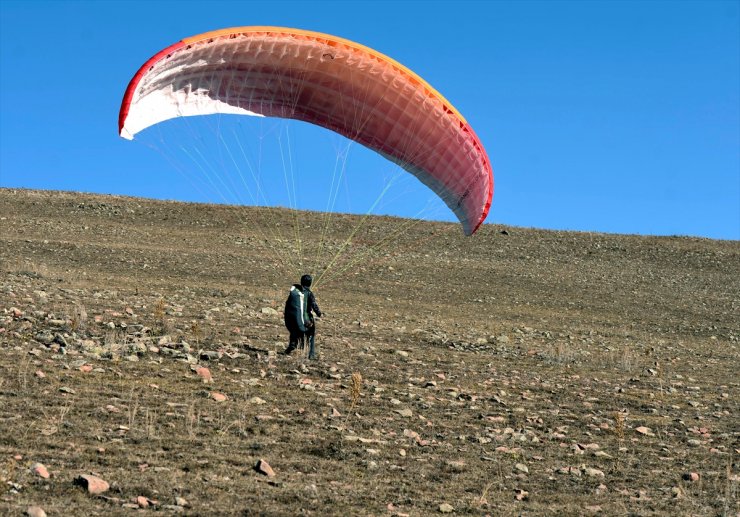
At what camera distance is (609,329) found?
90.8ft

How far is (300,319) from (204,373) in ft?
9.98

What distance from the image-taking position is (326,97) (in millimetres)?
17312

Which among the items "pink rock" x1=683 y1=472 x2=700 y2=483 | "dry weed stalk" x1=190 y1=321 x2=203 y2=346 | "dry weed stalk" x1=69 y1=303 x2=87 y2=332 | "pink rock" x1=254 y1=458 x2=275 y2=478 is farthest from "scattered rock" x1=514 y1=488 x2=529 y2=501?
"dry weed stalk" x1=69 y1=303 x2=87 y2=332

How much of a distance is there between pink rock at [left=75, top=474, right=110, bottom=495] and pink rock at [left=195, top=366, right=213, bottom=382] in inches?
178

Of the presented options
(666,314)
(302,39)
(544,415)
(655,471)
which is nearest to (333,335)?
(302,39)

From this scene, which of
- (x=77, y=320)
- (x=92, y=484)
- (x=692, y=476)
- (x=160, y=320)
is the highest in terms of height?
(x=160, y=320)

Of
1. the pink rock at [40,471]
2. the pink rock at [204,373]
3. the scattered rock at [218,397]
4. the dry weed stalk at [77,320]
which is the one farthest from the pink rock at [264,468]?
the dry weed stalk at [77,320]

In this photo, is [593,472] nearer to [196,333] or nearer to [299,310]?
[299,310]

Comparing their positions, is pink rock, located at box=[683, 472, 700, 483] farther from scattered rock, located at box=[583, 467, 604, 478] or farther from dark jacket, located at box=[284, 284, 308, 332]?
dark jacket, located at box=[284, 284, 308, 332]

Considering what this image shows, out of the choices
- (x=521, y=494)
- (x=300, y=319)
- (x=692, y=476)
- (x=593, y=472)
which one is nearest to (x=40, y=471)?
(x=521, y=494)

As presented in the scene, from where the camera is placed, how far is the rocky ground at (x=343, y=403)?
24.7 feet

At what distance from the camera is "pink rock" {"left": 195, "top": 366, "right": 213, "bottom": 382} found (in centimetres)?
1155

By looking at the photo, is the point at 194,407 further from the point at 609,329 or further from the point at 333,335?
the point at 609,329

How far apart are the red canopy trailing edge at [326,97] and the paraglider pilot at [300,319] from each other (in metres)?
3.79
